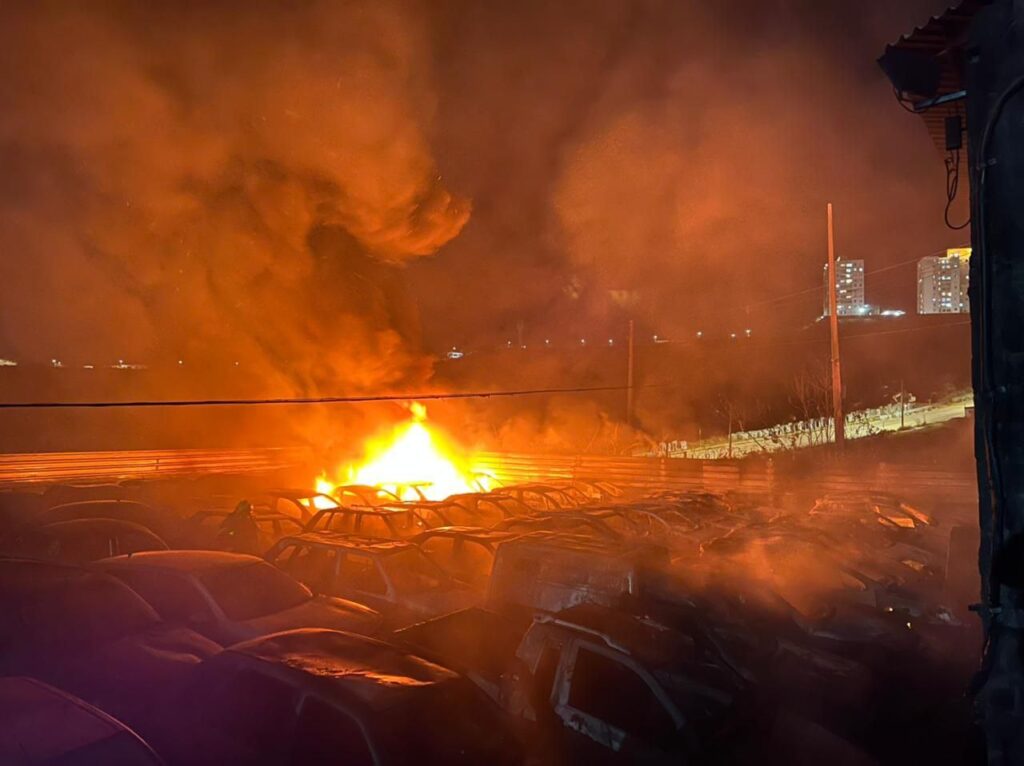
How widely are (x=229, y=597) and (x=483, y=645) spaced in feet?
7.40

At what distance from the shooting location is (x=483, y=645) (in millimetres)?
5605

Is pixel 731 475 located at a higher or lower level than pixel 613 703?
higher

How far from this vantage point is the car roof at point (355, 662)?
3.86 m

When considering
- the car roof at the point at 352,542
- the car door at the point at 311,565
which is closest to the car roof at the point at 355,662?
the car roof at the point at 352,542

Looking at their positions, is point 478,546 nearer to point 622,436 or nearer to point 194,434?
point 622,436

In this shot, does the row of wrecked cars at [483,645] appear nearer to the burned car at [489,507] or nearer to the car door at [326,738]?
the car door at [326,738]

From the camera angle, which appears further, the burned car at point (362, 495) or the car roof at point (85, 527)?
the burned car at point (362, 495)

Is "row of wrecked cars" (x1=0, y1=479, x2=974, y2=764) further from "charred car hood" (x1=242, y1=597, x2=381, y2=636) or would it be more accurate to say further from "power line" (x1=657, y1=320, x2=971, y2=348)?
"power line" (x1=657, y1=320, x2=971, y2=348)

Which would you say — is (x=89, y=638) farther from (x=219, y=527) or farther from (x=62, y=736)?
(x=219, y=527)

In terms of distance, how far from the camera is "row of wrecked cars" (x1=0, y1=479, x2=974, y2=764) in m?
3.80

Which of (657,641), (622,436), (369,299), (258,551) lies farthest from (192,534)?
(622,436)

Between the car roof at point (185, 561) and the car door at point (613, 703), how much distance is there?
3491 mm

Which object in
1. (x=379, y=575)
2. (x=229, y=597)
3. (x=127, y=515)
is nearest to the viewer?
(x=229, y=597)

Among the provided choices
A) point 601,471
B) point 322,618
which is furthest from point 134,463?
point 322,618
